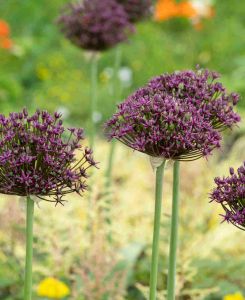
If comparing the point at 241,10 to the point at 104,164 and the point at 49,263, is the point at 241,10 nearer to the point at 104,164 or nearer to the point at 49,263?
the point at 104,164

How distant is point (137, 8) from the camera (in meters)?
4.80

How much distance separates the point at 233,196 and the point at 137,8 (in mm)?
2659

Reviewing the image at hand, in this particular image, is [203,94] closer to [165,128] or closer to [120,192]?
[165,128]

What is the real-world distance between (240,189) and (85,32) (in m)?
2.32

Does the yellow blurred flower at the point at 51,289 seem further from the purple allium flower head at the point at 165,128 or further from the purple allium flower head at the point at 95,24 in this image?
the purple allium flower head at the point at 165,128

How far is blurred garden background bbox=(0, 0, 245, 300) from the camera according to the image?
4422mm

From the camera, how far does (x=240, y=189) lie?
7.60ft

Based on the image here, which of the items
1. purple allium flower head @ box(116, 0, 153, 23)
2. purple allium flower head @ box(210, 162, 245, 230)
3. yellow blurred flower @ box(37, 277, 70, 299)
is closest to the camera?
purple allium flower head @ box(210, 162, 245, 230)

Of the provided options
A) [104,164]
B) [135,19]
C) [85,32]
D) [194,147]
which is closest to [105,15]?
[85,32]

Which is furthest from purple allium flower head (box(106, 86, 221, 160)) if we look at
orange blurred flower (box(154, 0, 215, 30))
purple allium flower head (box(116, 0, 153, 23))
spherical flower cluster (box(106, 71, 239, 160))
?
orange blurred flower (box(154, 0, 215, 30))

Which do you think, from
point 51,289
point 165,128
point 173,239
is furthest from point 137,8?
point 165,128

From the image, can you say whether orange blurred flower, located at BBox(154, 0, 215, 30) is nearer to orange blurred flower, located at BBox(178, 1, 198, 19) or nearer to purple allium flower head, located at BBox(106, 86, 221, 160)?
orange blurred flower, located at BBox(178, 1, 198, 19)

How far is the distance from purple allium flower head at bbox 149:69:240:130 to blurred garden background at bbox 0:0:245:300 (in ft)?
0.90

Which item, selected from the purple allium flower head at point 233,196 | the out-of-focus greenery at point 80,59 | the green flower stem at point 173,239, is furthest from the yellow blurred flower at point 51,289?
the out-of-focus greenery at point 80,59
